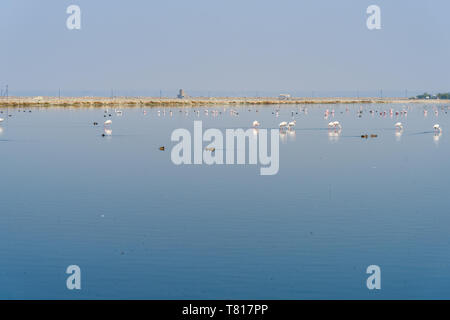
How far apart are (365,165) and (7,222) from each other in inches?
807

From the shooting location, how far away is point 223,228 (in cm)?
2162

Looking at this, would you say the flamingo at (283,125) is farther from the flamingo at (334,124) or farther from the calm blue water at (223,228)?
the calm blue water at (223,228)

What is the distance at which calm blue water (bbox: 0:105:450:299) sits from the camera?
53.9ft

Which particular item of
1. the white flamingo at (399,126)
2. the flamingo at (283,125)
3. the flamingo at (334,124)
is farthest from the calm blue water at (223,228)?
the white flamingo at (399,126)

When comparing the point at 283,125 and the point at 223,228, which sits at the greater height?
the point at 283,125

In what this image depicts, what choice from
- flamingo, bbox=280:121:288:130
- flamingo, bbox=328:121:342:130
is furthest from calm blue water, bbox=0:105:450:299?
flamingo, bbox=328:121:342:130

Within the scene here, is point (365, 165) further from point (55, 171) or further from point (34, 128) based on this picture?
point (34, 128)

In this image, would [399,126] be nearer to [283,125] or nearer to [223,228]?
[283,125]

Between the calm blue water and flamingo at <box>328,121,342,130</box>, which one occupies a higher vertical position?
flamingo at <box>328,121,342,130</box>

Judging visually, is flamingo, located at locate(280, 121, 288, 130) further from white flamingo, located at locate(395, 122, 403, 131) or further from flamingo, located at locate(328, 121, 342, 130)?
white flamingo, located at locate(395, 122, 403, 131)

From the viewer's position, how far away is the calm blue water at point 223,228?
1644 cm

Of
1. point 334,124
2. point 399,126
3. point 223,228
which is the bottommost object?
point 223,228

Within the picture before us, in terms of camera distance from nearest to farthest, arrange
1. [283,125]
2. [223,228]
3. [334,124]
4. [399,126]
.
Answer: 1. [223,228]
2. [283,125]
3. [334,124]
4. [399,126]

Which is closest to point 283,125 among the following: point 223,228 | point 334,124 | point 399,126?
point 334,124
